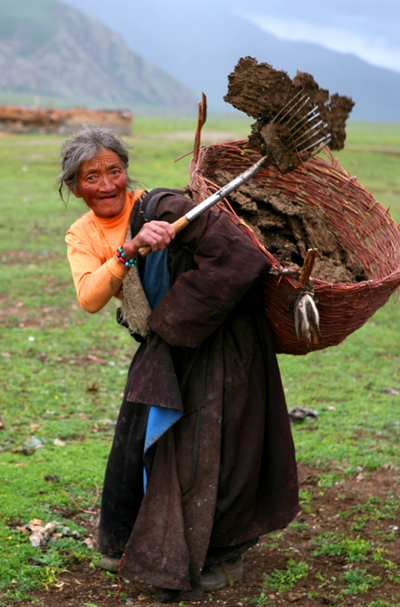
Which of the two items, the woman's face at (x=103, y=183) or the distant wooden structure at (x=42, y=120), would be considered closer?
the woman's face at (x=103, y=183)

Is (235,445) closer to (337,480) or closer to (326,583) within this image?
(326,583)

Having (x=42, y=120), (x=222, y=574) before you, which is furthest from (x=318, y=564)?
(x=42, y=120)

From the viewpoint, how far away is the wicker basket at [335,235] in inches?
91.5

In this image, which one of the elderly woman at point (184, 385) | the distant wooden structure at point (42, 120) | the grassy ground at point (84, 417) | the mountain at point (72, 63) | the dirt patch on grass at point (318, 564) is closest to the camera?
the elderly woman at point (184, 385)

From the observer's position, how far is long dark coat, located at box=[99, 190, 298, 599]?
2404mm

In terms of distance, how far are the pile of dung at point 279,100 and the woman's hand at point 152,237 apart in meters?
0.57

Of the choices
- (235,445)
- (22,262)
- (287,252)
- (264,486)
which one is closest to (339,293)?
(287,252)

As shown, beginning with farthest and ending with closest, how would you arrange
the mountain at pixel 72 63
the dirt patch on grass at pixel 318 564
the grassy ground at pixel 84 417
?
the mountain at pixel 72 63, the grassy ground at pixel 84 417, the dirt patch on grass at pixel 318 564

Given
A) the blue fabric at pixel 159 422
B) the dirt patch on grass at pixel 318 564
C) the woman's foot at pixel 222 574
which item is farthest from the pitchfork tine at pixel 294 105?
the dirt patch on grass at pixel 318 564

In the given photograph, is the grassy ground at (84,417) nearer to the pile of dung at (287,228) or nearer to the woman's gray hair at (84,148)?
the woman's gray hair at (84,148)

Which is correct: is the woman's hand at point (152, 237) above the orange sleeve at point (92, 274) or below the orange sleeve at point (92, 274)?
above

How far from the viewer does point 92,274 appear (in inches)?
93.3

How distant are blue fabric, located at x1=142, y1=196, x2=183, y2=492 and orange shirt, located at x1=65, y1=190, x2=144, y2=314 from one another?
0.48 ft

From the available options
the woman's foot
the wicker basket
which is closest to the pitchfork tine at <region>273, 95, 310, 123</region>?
the wicker basket
